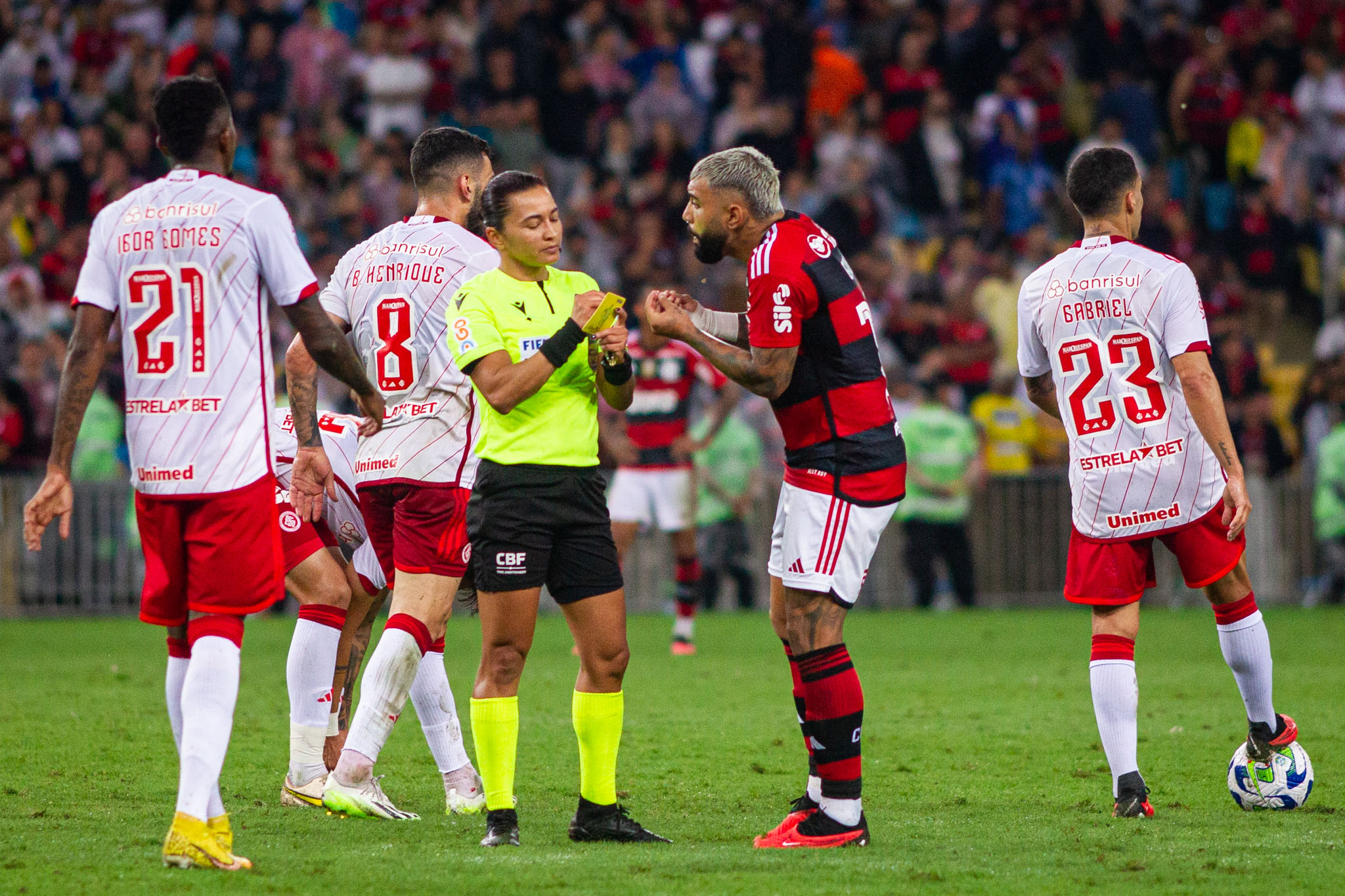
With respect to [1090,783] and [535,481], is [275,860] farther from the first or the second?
[1090,783]

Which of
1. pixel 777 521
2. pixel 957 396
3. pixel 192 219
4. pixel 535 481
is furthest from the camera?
pixel 957 396

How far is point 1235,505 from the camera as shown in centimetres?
623

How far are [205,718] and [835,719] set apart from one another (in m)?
2.16

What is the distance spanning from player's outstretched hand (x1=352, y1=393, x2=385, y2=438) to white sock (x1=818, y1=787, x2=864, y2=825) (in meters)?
2.10

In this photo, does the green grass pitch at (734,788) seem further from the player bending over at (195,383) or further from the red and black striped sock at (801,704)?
the player bending over at (195,383)

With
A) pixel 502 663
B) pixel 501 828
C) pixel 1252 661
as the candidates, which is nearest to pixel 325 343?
pixel 502 663

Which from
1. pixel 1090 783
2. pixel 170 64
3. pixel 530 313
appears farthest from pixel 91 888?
pixel 170 64

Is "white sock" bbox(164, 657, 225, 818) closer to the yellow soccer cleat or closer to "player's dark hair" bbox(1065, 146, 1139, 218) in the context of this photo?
the yellow soccer cleat

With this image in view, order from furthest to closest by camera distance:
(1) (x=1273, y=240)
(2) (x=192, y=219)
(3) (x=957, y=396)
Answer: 1. (1) (x=1273, y=240)
2. (3) (x=957, y=396)
3. (2) (x=192, y=219)

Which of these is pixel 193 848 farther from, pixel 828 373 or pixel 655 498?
pixel 655 498

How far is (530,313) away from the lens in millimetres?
5949

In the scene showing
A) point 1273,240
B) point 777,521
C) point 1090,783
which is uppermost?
point 1273,240

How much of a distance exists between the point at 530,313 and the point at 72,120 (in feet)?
51.9

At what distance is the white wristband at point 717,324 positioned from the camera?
6191 millimetres
